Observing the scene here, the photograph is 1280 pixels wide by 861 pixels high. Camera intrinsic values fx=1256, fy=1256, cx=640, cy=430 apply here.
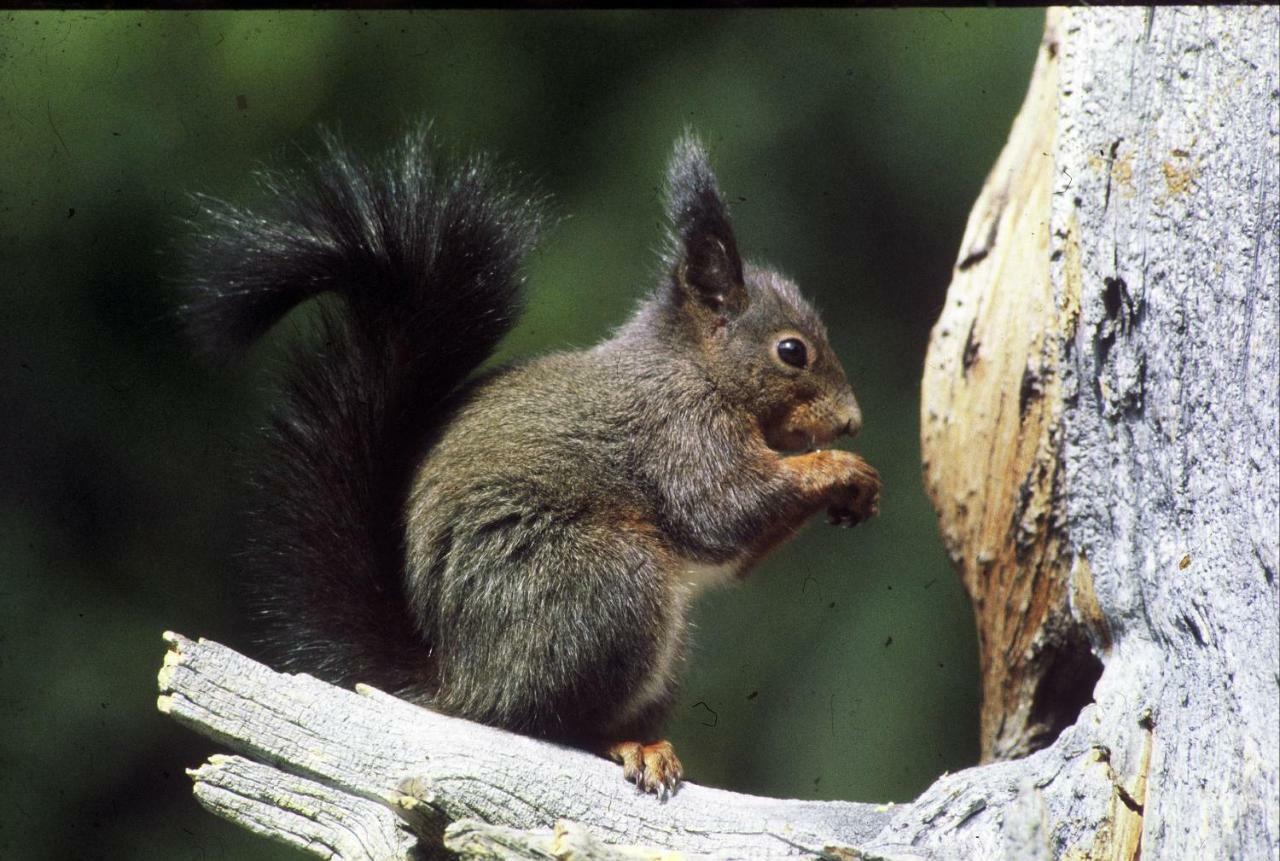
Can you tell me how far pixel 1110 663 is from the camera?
1.58 m

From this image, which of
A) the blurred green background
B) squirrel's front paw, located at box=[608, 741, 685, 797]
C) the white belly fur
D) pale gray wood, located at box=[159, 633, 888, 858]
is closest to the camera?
pale gray wood, located at box=[159, 633, 888, 858]

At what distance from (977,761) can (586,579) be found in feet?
5.09

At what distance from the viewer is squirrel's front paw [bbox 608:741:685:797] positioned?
1.58 metres

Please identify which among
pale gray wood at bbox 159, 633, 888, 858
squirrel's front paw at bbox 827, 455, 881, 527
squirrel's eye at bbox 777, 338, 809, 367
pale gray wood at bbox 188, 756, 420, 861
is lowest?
pale gray wood at bbox 188, 756, 420, 861

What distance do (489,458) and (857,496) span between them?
550mm

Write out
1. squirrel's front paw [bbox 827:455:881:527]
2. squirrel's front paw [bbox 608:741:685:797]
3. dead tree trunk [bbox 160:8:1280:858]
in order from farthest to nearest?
squirrel's front paw [bbox 827:455:881:527]
squirrel's front paw [bbox 608:741:685:797]
dead tree trunk [bbox 160:8:1280:858]

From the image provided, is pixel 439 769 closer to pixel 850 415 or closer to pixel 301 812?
pixel 301 812

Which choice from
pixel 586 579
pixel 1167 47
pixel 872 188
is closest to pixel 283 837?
pixel 586 579

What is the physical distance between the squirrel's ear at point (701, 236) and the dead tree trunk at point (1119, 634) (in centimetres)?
50

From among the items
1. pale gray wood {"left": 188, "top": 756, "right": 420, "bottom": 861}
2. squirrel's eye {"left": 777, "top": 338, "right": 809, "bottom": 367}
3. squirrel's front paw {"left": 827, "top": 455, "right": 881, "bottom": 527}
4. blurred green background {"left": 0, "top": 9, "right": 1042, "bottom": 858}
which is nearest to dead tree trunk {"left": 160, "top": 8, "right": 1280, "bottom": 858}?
pale gray wood {"left": 188, "top": 756, "right": 420, "bottom": 861}

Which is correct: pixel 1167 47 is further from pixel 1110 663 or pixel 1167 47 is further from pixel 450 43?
pixel 450 43

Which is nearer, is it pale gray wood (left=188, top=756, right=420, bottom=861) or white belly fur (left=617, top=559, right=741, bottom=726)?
pale gray wood (left=188, top=756, right=420, bottom=861)

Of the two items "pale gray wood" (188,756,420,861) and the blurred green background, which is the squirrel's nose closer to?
the blurred green background

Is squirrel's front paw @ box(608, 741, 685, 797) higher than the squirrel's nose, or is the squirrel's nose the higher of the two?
the squirrel's nose
